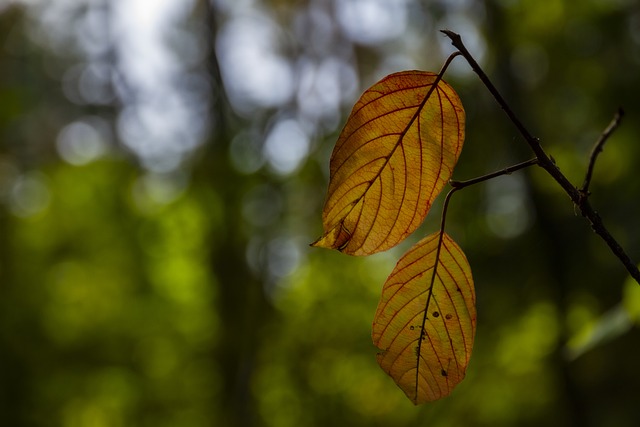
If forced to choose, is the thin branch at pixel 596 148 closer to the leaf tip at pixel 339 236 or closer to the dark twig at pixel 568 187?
the dark twig at pixel 568 187

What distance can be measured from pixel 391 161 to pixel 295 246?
2992mm

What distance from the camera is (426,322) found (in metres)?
0.40

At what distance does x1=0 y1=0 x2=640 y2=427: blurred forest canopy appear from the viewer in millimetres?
2494

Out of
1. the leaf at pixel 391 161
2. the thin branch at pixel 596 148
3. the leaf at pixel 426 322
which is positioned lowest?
the leaf at pixel 426 322

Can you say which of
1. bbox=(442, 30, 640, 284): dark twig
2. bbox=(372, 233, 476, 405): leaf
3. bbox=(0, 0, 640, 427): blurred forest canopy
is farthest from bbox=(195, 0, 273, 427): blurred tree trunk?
bbox=(442, 30, 640, 284): dark twig

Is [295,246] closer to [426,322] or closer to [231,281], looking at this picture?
[231,281]

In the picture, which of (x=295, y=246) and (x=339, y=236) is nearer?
(x=339, y=236)

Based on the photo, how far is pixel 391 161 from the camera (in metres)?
0.39

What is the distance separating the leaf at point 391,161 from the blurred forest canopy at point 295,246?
1.64m

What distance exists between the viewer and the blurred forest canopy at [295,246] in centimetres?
249

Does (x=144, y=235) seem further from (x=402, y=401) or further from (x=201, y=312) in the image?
(x=402, y=401)

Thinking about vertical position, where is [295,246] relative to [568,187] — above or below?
above

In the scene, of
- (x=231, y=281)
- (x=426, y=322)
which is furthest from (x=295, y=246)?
(x=426, y=322)

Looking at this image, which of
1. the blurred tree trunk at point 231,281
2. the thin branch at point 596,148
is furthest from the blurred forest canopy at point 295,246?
the thin branch at point 596,148
